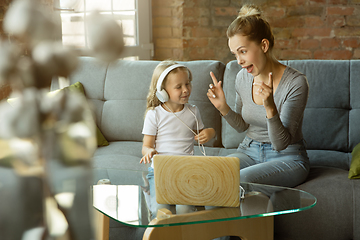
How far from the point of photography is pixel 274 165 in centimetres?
155

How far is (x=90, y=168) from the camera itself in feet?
0.50

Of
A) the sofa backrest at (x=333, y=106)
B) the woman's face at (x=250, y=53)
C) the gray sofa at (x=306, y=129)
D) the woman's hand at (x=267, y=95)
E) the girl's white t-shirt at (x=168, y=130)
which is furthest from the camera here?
the sofa backrest at (x=333, y=106)

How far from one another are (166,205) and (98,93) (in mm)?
1351

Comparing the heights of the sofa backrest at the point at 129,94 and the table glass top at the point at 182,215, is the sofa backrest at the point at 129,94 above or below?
above

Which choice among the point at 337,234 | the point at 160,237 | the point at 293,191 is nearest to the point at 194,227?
the point at 160,237

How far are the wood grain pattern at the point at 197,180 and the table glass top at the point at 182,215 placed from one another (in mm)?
34

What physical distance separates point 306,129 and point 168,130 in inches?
31.2

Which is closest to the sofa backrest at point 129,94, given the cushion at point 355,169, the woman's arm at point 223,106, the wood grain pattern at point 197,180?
the woman's arm at point 223,106

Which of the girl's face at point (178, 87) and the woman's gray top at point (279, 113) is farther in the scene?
the girl's face at point (178, 87)

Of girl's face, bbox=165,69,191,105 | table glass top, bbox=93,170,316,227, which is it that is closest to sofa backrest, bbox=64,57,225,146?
girl's face, bbox=165,69,191,105

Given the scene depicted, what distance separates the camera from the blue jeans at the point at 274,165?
4.92 ft

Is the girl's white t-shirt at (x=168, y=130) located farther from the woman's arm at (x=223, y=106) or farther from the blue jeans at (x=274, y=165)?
the blue jeans at (x=274, y=165)

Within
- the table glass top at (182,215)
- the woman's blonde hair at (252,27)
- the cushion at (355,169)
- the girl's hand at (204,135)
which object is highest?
the woman's blonde hair at (252,27)

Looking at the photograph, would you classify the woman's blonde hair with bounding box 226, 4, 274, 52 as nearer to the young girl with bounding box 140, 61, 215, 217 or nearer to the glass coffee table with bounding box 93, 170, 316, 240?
the young girl with bounding box 140, 61, 215, 217
